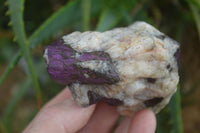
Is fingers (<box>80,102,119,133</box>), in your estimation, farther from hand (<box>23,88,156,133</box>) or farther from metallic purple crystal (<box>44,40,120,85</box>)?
metallic purple crystal (<box>44,40,120,85</box>)

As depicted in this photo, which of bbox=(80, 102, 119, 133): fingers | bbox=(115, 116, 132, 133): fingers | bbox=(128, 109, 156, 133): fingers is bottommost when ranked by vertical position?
bbox=(115, 116, 132, 133): fingers

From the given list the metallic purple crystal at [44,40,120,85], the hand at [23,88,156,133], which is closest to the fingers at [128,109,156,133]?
the hand at [23,88,156,133]

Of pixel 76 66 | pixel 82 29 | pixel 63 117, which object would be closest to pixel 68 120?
pixel 63 117

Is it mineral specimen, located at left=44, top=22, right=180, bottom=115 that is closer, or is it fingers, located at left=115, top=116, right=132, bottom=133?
mineral specimen, located at left=44, top=22, right=180, bottom=115

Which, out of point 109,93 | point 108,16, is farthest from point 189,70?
point 109,93

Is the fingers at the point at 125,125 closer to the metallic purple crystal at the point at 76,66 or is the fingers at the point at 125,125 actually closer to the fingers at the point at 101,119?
the fingers at the point at 101,119

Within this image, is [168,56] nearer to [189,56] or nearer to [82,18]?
[82,18]
